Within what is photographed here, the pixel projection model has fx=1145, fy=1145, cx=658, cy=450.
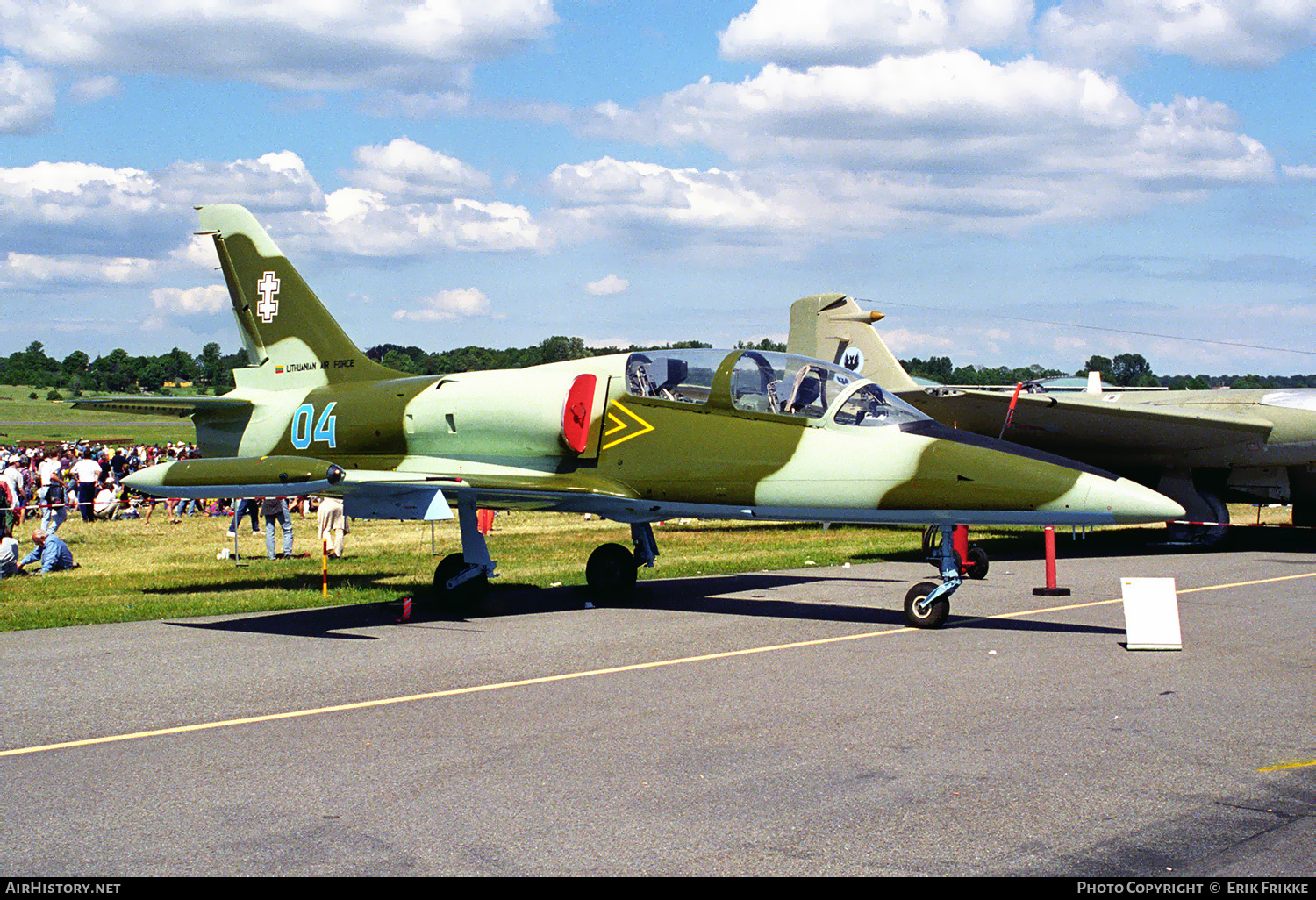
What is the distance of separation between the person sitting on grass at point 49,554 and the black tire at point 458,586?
9.15 meters

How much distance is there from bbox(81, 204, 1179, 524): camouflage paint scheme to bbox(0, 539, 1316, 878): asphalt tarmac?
4.51ft

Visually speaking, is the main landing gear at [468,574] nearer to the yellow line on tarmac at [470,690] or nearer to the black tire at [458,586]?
the black tire at [458,586]

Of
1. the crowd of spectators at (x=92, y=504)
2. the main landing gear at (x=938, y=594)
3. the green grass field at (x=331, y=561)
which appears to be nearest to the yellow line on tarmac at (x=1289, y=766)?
the main landing gear at (x=938, y=594)

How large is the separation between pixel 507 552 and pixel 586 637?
32.8 feet

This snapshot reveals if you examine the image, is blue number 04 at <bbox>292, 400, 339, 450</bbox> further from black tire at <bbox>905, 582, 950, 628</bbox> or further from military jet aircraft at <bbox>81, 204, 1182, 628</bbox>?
black tire at <bbox>905, 582, 950, 628</bbox>

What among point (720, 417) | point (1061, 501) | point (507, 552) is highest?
point (720, 417)

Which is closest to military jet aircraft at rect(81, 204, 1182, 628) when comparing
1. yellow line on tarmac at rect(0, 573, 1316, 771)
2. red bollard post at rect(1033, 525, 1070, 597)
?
yellow line on tarmac at rect(0, 573, 1316, 771)

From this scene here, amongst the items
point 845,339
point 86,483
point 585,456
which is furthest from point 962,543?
point 86,483

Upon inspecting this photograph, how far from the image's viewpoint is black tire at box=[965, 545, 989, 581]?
56.1 feet

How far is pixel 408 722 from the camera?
8078mm

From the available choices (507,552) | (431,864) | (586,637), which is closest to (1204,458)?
(507,552)

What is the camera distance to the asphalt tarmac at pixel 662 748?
5.41m

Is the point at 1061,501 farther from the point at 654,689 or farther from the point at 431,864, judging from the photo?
the point at 431,864

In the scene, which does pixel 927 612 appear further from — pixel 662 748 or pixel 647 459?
pixel 662 748
